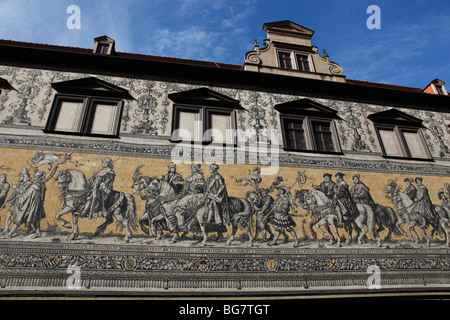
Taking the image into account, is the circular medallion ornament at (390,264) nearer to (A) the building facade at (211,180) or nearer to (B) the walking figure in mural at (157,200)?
(A) the building facade at (211,180)

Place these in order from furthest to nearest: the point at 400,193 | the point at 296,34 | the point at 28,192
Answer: the point at 296,34, the point at 400,193, the point at 28,192

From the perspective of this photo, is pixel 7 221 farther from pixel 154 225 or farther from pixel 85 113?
pixel 85 113

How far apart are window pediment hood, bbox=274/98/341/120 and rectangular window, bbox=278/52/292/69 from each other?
134 cm

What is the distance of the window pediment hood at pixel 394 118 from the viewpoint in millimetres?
7113

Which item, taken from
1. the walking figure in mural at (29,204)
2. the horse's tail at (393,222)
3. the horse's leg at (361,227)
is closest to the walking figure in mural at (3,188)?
the walking figure in mural at (29,204)

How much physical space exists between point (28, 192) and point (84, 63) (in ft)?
10.3

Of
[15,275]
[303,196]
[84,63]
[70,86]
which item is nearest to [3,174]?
[15,275]

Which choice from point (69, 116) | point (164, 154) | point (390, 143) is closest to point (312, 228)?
point (164, 154)

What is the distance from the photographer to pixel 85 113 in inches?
234

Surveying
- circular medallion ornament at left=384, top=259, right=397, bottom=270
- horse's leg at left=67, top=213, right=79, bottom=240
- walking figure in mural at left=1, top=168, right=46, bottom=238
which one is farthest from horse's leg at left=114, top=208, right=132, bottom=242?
circular medallion ornament at left=384, top=259, right=397, bottom=270

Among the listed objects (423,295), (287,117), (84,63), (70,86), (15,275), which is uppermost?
(84,63)

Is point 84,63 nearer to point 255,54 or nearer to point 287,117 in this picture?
point 255,54

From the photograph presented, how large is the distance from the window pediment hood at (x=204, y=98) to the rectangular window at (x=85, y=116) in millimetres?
1267

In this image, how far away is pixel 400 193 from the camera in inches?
237
